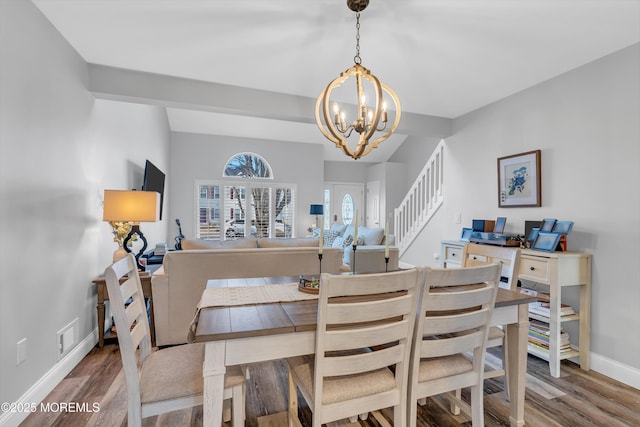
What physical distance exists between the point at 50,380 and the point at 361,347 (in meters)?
2.20

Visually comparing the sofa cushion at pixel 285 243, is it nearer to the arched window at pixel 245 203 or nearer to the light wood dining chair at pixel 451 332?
the light wood dining chair at pixel 451 332

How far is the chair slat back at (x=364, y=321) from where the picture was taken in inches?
45.1

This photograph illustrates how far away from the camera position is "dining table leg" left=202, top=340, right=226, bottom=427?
1.20 m

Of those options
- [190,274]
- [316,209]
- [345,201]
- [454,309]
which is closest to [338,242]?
[316,209]

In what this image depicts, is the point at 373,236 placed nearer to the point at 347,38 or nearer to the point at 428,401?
the point at 428,401

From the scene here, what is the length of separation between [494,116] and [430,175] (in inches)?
57.1

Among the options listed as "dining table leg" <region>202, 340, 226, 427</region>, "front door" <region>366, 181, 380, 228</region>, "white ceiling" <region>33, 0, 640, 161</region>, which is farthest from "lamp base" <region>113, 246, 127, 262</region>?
"front door" <region>366, 181, 380, 228</region>

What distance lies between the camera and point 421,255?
4.76m

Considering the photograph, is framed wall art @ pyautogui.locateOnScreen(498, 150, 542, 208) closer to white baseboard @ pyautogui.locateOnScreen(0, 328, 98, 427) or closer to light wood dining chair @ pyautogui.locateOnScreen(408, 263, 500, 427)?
light wood dining chair @ pyautogui.locateOnScreen(408, 263, 500, 427)

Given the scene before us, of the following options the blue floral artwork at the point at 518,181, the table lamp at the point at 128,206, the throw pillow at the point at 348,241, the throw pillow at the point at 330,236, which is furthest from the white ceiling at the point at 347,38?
the throw pillow at the point at 330,236

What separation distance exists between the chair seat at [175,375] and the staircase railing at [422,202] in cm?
369

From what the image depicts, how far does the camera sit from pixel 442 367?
149 cm

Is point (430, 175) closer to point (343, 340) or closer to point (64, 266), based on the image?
point (343, 340)

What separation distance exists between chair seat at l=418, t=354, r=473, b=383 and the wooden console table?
135 cm
